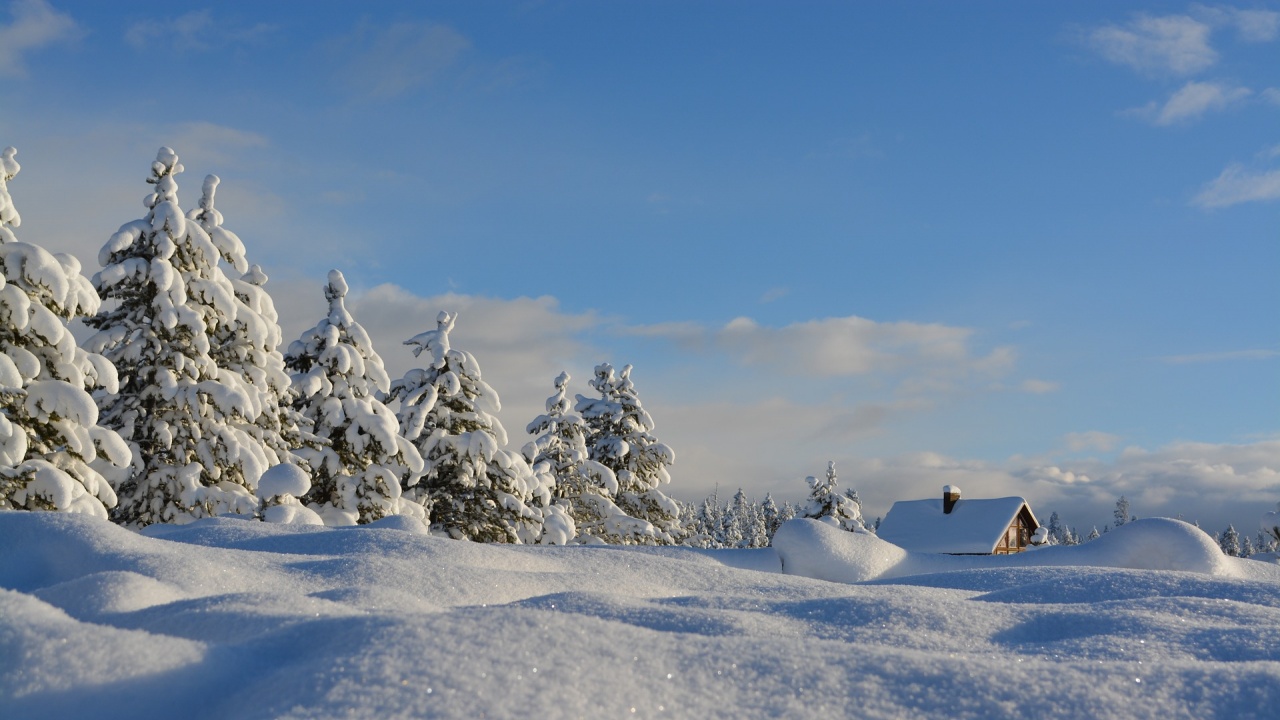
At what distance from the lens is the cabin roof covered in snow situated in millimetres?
36750

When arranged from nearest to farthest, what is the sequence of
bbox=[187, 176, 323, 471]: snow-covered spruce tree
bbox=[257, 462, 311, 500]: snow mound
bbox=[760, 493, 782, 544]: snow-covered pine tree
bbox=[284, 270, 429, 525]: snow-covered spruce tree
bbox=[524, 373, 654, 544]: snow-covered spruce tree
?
bbox=[257, 462, 311, 500]: snow mound, bbox=[187, 176, 323, 471]: snow-covered spruce tree, bbox=[284, 270, 429, 525]: snow-covered spruce tree, bbox=[524, 373, 654, 544]: snow-covered spruce tree, bbox=[760, 493, 782, 544]: snow-covered pine tree

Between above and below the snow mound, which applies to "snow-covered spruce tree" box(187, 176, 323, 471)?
above

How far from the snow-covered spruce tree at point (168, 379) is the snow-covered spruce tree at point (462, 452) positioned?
185 inches

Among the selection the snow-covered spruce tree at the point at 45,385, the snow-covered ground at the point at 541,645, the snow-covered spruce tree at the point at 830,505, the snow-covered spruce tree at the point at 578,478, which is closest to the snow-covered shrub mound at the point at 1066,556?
the snow-covered ground at the point at 541,645

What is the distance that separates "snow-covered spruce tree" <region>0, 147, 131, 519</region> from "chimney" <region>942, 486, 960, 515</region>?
112 feet

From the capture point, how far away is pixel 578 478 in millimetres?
27078

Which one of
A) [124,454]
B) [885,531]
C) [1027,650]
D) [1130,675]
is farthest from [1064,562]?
[885,531]

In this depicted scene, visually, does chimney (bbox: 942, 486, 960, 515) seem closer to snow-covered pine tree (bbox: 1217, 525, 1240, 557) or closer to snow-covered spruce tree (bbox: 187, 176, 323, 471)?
snow-covered spruce tree (bbox: 187, 176, 323, 471)

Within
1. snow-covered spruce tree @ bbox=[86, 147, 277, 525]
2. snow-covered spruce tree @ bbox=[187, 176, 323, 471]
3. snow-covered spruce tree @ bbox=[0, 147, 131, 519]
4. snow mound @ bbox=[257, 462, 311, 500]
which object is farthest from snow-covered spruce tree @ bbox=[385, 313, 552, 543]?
snow mound @ bbox=[257, 462, 311, 500]

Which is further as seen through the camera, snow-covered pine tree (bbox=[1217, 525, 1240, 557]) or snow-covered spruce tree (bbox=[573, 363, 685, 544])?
snow-covered pine tree (bbox=[1217, 525, 1240, 557])

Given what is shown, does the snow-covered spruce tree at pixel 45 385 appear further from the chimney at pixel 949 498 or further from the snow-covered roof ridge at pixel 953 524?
the chimney at pixel 949 498

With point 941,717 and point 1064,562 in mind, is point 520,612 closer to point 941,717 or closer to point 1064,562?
point 941,717

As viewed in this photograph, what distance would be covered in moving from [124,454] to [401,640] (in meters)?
13.6

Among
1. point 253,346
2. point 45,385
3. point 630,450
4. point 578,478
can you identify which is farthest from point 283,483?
point 630,450
